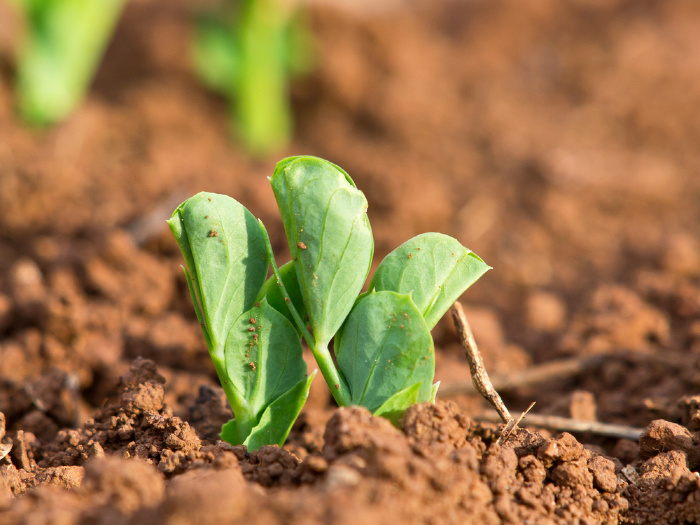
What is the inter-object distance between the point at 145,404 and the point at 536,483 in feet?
2.62

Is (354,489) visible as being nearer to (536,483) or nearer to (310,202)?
(536,483)

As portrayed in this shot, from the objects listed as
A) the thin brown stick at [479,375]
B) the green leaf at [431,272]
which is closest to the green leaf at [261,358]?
the green leaf at [431,272]

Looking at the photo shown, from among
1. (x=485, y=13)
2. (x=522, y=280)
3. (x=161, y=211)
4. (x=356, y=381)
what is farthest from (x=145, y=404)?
(x=485, y=13)

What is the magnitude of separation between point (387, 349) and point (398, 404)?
4.2 inches

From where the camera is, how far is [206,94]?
4.49 meters

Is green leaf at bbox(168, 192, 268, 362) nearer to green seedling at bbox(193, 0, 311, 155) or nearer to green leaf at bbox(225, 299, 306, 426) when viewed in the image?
green leaf at bbox(225, 299, 306, 426)

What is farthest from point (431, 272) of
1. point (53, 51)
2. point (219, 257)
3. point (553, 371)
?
point (53, 51)

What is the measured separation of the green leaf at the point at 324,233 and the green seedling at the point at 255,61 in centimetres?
276

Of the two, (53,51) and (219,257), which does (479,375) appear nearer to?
(219,257)

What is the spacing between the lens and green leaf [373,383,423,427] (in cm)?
122

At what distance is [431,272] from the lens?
1285 mm

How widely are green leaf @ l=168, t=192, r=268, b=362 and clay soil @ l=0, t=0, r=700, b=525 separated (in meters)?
0.23

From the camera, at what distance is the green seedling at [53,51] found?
138 inches

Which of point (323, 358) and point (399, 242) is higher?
point (323, 358)
